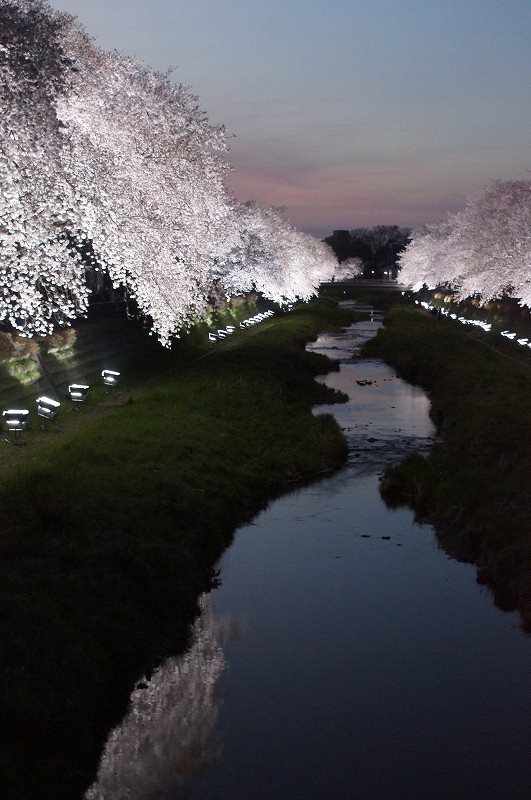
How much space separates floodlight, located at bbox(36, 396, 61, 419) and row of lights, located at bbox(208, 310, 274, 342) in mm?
35208

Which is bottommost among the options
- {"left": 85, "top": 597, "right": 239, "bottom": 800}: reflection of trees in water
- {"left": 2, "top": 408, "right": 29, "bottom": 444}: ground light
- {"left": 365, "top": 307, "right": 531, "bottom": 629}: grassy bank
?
{"left": 85, "top": 597, "right": 239, "bottom": 800}: reflection of trees in water

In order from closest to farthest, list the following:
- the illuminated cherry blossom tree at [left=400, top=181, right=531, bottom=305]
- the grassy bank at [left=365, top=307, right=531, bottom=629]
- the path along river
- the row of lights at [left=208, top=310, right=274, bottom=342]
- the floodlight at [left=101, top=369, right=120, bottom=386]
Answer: the path along river → the grassy bank at [left=365, top=307, right=531, bottom=629] → the floodlight at [left=101, top=369, right=120, bottom=386] → the illuminated cherry blossom tree at [left=400, top=181, right=531, bottom=305] → the row of lights at [left=208, top=310, right=274, bottom=342]

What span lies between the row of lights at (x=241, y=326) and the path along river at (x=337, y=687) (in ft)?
145

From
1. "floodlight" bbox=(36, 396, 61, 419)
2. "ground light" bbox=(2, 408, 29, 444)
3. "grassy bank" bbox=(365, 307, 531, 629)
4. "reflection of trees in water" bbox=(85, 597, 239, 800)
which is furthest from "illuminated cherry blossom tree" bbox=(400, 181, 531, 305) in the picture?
"reflection of trees in water" bbox=(85, 597, 239, 800)

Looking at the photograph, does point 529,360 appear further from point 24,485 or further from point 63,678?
point 63,678

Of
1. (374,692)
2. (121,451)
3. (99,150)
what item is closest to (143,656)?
(374,692)

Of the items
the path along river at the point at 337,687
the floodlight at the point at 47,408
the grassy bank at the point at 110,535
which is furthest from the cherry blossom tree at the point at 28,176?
the path along river at the point at 337,687

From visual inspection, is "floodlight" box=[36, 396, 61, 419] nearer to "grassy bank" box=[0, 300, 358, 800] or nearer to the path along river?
"grassy bank" box=[0, 300, 358, 800]

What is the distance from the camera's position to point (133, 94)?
40.7m

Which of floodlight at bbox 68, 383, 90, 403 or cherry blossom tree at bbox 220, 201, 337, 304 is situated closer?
floodlight at bbox 68, 383, 90, 403

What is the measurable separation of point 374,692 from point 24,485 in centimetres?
893

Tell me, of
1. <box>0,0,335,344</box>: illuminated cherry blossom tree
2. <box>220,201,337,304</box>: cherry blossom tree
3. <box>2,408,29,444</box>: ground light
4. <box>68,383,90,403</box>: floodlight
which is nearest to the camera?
<box>0,0,335,344</box>: illuminated cherry blossom tree

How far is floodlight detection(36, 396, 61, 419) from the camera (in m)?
28.6

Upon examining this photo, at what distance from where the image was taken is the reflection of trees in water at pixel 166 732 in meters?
12.4
